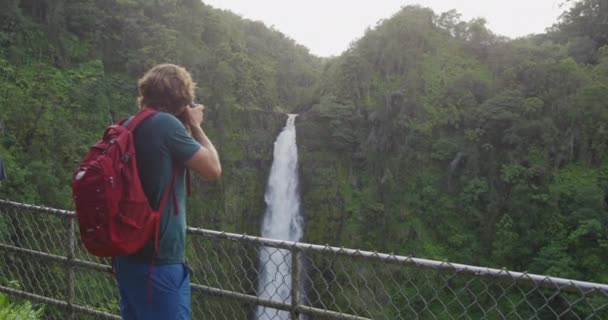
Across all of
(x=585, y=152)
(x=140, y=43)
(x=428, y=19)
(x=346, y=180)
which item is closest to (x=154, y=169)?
(x=585, y=152)

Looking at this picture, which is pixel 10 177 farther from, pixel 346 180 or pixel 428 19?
pixel 428 19

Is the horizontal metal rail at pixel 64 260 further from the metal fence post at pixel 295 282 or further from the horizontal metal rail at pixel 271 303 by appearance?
the metal fence post at pixel 295 282

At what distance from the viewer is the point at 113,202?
1632 millimetres

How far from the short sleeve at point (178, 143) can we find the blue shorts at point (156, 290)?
42 cm

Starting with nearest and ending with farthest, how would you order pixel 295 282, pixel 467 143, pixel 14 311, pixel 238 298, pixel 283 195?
pixel 295 282, pixel 238 298, pixel 14 311, pixel 467 143, pixel 283 195

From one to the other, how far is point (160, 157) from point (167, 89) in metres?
0.26

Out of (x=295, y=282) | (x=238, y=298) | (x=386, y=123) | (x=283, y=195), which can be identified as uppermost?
(x=295, y=282)

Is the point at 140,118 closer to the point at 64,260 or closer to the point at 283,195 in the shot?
the point at 64,260

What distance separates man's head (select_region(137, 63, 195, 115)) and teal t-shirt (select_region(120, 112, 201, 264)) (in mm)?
101

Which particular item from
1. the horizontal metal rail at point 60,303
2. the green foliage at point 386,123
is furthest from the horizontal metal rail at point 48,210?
the green foliage at point 386,123

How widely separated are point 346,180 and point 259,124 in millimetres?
5691

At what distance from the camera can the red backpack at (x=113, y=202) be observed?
5.35 ft

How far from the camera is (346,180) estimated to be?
73.7ft

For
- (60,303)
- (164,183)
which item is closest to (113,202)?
(164,183)
